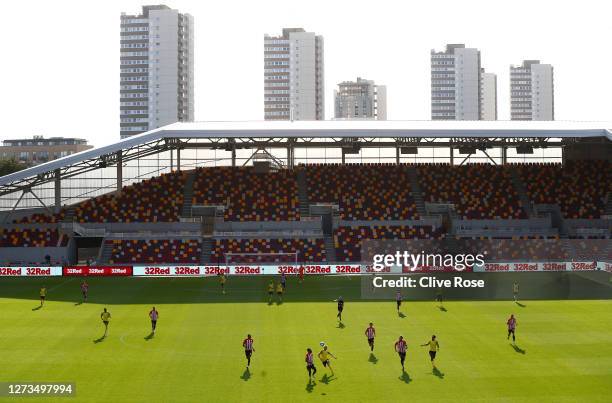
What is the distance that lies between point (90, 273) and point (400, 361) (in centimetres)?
3497

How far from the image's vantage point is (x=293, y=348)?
29562mm

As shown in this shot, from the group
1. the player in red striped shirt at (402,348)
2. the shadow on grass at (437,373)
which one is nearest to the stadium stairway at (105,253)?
the player in red striped shirt at (402,348)

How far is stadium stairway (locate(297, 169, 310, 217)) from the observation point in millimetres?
66812

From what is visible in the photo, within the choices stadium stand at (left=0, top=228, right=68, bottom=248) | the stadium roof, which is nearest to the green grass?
the stadium roof

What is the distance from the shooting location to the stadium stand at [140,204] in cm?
6488

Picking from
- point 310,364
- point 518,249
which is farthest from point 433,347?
point 518,249

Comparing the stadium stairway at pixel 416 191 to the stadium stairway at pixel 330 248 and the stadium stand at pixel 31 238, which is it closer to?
the stadium stairway at pixel 330 248

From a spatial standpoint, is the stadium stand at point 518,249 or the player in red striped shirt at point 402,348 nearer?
the player in red striped shirt at point 402,348

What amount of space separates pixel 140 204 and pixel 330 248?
19875mm

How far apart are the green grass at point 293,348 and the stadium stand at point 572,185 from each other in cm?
2844

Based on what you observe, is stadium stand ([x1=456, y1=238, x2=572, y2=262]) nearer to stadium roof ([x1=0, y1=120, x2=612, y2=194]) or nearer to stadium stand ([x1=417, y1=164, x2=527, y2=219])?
stadium stand ([x1=417, y1=164, x2=527, y2=219])

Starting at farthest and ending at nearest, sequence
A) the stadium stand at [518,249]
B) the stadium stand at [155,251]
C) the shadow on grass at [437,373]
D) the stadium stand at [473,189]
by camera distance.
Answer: the stadium stand at [473,189] → the stadium stand at [155,251] → the stadium stand at [518,249] → the shadow on grass at [437,373]

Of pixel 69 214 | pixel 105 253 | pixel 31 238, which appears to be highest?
pixel 69 214

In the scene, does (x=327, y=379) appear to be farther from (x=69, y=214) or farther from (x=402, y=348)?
(x=69, y=214)
